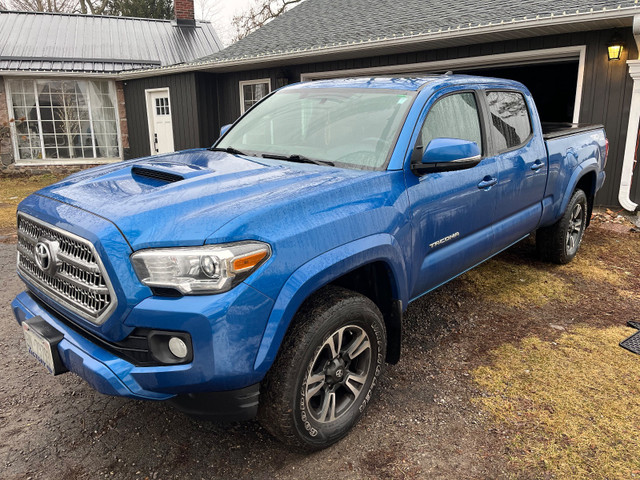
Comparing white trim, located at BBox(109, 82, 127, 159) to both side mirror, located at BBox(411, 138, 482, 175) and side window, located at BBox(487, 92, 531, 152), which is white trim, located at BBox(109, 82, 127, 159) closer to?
side window, located at BBox(487, 92, 531, 152)

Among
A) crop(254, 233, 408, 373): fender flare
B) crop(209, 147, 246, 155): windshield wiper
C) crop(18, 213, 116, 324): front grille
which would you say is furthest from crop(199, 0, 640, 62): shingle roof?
crop(18, 213, 116, 324): front grille

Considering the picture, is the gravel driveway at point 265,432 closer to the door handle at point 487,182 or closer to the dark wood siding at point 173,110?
the door handle at point 487,182

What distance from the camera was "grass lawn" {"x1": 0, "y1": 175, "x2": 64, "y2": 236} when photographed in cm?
841

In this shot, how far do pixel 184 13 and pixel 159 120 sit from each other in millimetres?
6784

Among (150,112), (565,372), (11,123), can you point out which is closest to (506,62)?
(565,372)

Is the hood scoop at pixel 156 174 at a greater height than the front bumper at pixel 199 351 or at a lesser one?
greater

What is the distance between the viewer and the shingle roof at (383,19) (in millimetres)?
7625

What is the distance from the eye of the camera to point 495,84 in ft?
13.4

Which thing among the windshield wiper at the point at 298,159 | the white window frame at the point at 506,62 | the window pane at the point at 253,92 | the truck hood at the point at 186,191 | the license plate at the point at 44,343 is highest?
the white window frame at the point at 506,62

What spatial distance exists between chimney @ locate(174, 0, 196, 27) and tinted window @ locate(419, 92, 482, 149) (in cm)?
1867

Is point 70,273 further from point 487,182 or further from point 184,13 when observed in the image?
point 184,13

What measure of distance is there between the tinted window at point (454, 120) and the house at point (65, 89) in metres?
11.6

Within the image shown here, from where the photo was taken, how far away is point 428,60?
985 cm

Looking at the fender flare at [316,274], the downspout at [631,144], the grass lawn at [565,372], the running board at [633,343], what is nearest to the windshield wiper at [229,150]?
the fender flare at [316,274]
